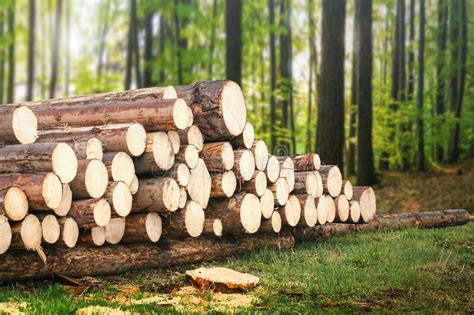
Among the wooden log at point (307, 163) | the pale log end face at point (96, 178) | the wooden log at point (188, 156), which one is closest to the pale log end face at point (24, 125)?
the pale log end face at point (96, 178)

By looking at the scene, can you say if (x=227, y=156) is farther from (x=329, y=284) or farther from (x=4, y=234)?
(x=4, y=234)

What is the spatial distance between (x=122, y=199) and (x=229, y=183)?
166 centimetres

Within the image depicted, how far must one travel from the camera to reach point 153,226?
705cm

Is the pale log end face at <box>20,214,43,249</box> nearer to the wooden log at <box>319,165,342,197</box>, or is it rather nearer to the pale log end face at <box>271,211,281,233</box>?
the pale log end face at <box>271,211,281,233</box>

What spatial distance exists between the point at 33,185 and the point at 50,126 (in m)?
2.01

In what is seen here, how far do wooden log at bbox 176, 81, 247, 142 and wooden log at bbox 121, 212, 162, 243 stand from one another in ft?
4.87

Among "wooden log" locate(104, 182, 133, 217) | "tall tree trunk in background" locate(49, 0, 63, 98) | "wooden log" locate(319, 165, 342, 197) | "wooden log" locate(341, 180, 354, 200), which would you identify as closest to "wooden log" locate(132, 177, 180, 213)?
"wooden log" locate(104, 182, 133, 217)

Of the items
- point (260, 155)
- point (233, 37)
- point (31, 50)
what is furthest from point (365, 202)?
point (31, 50)

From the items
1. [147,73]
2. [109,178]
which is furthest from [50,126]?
[147,73]

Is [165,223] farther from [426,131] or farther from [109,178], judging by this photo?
[426,131]

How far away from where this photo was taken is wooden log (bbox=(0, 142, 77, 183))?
6015 mm

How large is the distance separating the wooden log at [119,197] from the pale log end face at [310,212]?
10.2ft

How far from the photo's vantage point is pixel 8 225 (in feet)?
18.5

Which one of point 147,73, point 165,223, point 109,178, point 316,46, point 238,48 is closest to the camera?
point 109,178
